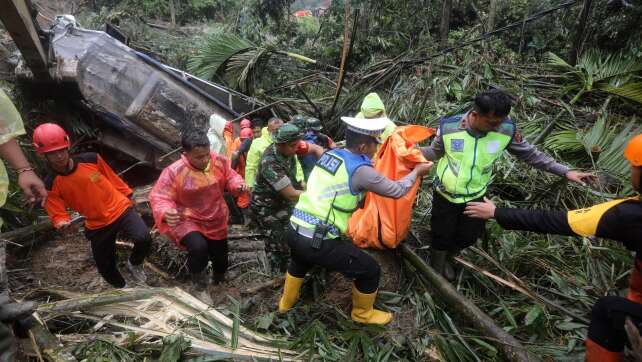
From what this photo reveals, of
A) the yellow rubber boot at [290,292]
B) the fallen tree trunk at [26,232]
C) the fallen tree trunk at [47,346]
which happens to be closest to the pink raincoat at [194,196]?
the yellow rubber boot at [290,292]

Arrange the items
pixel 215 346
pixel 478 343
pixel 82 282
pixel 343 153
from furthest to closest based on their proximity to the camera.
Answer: pixel 82 282
pixel 343 153
pixel 478 343
pixel 215 346

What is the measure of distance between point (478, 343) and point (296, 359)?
109cm

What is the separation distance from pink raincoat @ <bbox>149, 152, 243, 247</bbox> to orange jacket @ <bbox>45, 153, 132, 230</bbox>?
1.76 ft

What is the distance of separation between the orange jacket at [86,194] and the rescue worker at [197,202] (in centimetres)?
54

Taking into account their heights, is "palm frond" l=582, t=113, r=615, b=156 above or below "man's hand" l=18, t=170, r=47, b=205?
below

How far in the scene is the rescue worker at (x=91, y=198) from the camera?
2979 millimetres

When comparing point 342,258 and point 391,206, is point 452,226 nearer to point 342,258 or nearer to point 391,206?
point 391,206

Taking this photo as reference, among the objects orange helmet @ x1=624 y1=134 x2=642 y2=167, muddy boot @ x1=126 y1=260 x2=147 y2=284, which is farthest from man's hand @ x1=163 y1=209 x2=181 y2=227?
orange helmet @ x1=624 y1=134 x2=642 y2=167

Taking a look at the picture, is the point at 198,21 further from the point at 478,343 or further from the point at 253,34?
the point at 478,343

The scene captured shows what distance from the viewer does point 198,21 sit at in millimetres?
15070

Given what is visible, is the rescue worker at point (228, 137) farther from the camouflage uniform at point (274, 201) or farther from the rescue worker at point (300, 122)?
the camouflage uniform at point (274, 201)

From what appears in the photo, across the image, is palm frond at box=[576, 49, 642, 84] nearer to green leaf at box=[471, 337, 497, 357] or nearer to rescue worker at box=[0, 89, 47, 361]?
green leaf at box=[471, 337, 497, 357]

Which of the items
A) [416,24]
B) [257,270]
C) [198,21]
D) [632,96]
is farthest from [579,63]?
[198,21]

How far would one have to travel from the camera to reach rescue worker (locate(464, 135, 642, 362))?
1818mm
